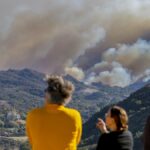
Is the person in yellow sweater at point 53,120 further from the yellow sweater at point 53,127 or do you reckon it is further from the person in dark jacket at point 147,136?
the person in dark jacket at point 147,136

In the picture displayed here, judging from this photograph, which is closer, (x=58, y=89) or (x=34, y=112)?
(x=34, y=112)

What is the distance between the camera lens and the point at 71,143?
13.8 metres

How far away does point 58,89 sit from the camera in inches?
511

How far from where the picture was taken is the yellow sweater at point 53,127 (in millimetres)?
13023

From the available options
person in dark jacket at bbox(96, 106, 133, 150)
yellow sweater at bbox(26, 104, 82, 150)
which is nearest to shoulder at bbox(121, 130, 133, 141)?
person in dark jacket at bbox(96, 106, 133, 150)

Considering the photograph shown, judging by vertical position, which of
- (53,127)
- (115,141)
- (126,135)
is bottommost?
(115,141)

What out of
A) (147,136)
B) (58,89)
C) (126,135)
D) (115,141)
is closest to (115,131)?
(115,141)

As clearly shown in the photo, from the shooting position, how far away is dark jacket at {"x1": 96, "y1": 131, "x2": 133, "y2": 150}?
13406 mm

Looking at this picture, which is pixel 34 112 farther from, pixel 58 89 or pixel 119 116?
pixel 119 116

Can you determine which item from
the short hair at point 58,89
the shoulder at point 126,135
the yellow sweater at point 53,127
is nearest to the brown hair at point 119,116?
the shoulder at point 126,135

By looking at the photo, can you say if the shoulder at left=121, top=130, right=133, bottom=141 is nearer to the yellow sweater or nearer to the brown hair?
the brown hair

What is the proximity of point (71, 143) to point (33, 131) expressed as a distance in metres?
1.29

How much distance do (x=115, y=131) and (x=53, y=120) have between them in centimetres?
177

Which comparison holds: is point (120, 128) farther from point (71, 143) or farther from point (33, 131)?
point (33, 131)
